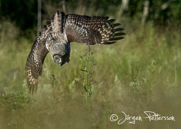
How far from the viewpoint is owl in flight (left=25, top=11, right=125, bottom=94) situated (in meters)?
3.90

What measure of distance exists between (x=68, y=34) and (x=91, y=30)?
1.25 ft

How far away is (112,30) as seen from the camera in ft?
Result: 12.8

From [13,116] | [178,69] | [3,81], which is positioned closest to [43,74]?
[13,116]

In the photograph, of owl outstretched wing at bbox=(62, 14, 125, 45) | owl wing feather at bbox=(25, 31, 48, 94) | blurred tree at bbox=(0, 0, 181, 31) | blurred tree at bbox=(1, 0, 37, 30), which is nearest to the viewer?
owl outstretched wing at bbox=(62, 14, 125, 45)

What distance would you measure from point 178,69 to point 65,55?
95.6 inches

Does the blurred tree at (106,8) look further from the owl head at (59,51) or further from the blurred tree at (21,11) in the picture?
the owl head at (59,51)

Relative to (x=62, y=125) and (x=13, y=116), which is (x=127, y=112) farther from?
(x=13, y=116)

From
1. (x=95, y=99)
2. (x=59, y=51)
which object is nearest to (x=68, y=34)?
(x=59, y=51)

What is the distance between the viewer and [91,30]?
3.96m

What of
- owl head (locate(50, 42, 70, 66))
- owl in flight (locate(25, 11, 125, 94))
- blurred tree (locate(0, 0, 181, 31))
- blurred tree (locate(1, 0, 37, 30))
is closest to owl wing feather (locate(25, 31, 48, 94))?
owl in flight (locate(25, 11, 125, 94))

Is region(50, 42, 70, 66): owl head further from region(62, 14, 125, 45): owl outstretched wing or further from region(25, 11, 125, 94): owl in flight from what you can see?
region(62, 14, 125, 45): owl outstretched wing

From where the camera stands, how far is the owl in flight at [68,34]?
390 centimetres

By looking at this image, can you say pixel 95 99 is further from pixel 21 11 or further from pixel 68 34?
pixel 21 11

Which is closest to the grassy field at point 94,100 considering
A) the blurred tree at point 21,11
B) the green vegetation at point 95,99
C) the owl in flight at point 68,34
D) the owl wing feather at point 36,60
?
the green vegetation at point 95,99
